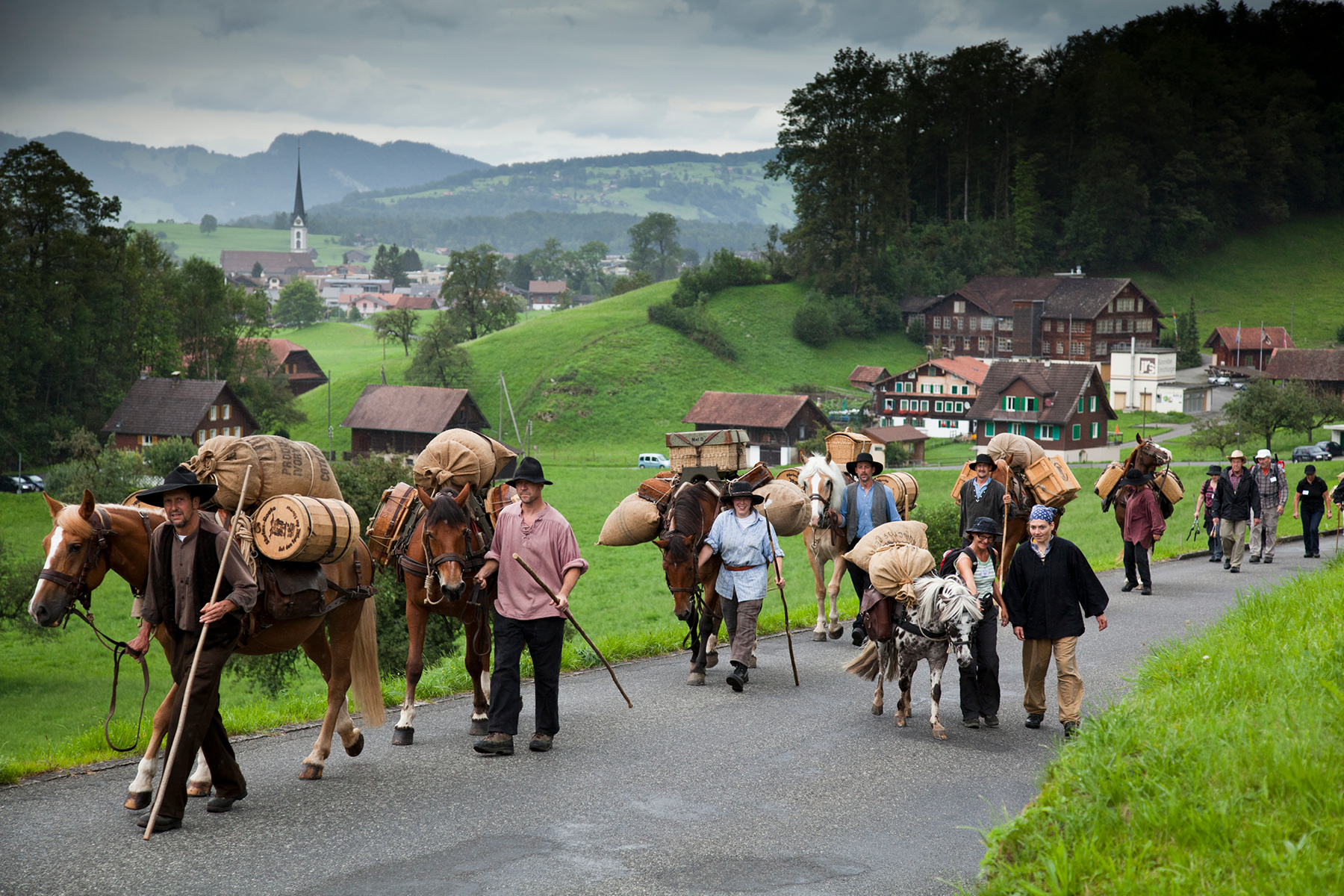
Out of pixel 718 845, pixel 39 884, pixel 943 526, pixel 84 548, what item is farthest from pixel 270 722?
pixel 943 526

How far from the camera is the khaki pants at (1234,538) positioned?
861 inches

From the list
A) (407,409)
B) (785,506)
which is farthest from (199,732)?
(407,409)

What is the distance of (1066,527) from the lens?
43.7m

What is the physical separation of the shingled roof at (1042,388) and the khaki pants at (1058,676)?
68.4m

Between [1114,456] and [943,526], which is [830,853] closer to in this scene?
[943,526]

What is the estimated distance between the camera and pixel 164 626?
8.51 meters

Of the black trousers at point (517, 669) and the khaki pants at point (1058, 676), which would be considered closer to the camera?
the black trousers at point (517, 669)

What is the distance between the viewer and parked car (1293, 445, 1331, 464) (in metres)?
56.1

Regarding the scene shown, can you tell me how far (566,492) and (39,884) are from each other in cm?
5424

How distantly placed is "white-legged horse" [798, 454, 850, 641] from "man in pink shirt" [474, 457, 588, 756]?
5844 millimetres

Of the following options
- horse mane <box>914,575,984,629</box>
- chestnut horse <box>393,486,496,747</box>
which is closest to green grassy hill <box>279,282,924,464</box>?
chestnut horse <box>393,486,496,747</box>

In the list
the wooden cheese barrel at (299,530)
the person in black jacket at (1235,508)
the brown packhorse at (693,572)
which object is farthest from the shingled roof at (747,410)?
the wooden cheese barrel at (299,530)

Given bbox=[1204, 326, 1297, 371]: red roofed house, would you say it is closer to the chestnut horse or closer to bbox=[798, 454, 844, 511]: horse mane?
bbox=[798, 454, 844, 511]: horse mane

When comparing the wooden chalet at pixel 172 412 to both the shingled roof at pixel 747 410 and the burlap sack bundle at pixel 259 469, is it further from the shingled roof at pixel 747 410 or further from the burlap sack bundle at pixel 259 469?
the burlap sack bundle at pixel 259 469
